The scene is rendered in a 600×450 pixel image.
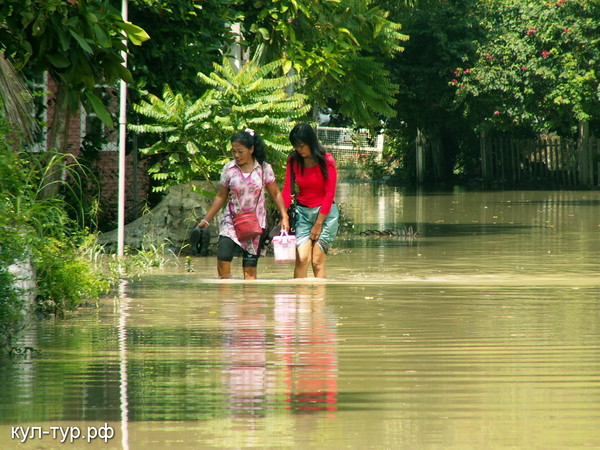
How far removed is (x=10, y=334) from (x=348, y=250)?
10.1 m

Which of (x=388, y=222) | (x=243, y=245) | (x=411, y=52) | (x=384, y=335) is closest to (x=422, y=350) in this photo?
(x=384, y=335)

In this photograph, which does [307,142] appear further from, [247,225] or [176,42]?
[176,42]

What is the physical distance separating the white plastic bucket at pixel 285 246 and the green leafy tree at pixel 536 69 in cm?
2485

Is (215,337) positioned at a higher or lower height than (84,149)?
lower

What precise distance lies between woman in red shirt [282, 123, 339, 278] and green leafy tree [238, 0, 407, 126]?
651cm

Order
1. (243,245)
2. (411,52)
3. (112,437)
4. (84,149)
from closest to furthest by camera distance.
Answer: (112,437)
(243,245)
(84,149)
(411,52)

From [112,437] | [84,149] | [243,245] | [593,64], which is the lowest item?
[112,437]

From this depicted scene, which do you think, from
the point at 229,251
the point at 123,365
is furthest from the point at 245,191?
the point at 123,365

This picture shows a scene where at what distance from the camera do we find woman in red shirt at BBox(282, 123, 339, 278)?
39.3ft

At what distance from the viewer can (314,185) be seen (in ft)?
40.0

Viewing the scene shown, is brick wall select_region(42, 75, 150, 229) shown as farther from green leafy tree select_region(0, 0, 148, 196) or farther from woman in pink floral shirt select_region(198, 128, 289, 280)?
green leafy tree select_region(0, 0, 148, 196)

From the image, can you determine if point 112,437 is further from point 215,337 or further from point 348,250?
point 348,250

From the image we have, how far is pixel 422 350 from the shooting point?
802 cm

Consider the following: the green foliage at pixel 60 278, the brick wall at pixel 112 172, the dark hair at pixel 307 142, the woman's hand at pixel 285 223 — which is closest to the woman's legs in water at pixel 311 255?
the woman's hand at pixel 285 223
